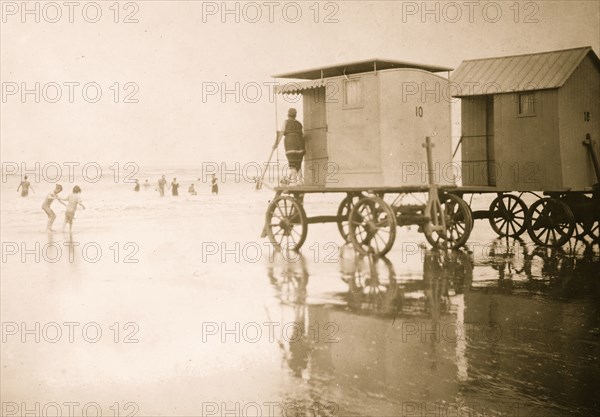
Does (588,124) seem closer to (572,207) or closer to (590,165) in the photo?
(590,165)

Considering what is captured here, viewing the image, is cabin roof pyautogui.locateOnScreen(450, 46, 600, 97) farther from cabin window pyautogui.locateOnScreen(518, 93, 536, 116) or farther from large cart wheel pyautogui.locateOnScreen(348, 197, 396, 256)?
large cart wheel pyautogui.locateOnScreen(348, 197, 396, 256)

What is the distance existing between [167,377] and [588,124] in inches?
532

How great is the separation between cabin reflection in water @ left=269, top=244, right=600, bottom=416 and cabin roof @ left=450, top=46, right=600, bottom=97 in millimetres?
5512

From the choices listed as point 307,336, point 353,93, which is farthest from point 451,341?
point 353,93

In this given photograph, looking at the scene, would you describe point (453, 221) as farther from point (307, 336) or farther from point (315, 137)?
point (307, 336)

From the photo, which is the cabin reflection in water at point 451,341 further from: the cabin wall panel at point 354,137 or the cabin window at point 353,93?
the cabin window at point 353,93

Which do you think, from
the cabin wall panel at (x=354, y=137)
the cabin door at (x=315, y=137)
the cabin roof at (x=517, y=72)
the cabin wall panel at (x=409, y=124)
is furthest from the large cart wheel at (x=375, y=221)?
the cabin roof at (x=517, y=72)

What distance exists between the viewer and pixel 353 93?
13.6 meters

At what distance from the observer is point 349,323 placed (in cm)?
798

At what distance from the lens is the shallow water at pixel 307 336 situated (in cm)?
550

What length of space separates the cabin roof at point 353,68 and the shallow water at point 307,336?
146 inches

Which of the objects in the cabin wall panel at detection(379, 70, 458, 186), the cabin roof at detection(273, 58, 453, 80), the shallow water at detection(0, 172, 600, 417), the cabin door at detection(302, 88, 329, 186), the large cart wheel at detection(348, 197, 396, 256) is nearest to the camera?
the shallow water at detection(0, 172, 600, 417)

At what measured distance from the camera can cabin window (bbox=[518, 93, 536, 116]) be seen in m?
16.1

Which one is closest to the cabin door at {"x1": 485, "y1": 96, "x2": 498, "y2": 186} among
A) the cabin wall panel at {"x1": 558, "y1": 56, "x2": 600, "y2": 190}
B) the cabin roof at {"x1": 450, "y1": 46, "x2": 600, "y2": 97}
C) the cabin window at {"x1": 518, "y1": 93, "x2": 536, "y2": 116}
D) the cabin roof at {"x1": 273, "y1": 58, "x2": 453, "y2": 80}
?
the cabin roof at {"x1": 450, "y1": 46, "x2": 600, "y2": 97}
